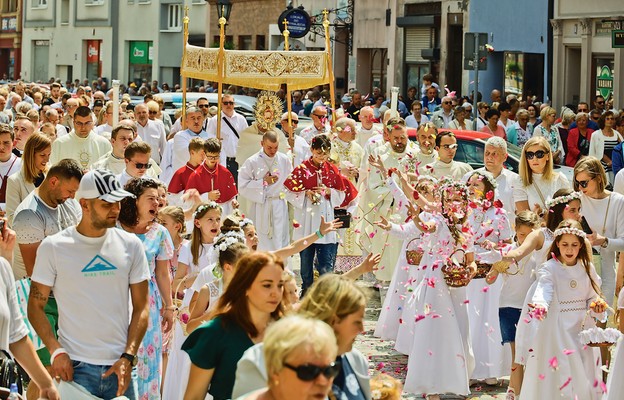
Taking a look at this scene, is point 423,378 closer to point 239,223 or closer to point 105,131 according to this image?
point 239,223

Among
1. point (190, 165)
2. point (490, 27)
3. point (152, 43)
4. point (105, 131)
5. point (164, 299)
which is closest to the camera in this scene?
point (164, 299)

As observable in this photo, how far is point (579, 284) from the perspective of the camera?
30.9 ft

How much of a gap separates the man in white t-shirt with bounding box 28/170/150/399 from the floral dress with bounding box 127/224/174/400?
93 cm

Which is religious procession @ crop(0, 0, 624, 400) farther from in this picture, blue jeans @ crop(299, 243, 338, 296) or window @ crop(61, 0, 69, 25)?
window @ crop(61, 0, 69, 25)

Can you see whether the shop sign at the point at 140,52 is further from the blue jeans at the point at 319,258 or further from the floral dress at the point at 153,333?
the floral dress at the point at 153,333

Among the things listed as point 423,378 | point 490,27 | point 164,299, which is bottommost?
point 423,378

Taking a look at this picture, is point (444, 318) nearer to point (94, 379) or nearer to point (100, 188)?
point (94, 379)

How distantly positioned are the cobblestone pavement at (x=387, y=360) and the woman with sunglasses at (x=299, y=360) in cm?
541

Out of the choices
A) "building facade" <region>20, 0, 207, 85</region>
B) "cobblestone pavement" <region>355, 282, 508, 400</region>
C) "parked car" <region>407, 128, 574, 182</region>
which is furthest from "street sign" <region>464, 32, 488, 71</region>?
"building facade" <region>20, 0, 207, 85</region>

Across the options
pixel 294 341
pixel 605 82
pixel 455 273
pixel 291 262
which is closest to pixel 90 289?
pixel 294 341

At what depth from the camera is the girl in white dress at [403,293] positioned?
11328mm

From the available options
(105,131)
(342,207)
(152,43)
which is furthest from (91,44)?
(342,207)

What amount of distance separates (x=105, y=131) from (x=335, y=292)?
42.2ft

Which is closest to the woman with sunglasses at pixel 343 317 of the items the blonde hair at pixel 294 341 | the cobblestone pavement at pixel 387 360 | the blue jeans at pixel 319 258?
the blonde hair at pixel 294 341
